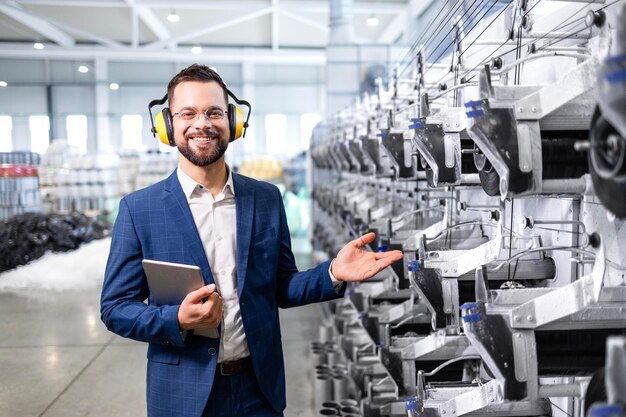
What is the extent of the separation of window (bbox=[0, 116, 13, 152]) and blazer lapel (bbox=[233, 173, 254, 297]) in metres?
9.97

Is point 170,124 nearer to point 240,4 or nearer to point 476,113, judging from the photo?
point 476,113

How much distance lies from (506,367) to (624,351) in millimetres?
636

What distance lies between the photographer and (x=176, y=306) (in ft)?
5.94

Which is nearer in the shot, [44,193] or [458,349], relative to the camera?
[458,349]

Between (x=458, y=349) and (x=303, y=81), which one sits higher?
(x=303, y=81)

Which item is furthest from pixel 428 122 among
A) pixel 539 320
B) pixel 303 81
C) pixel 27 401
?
pixel 303 81

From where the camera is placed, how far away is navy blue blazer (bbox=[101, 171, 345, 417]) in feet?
6.23

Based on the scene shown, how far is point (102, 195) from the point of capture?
11.8 m

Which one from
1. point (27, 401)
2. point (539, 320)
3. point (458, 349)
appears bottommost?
point (27, 401)

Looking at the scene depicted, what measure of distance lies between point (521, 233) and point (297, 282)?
907 millimetres

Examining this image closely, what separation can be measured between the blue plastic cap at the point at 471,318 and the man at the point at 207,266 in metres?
0.31

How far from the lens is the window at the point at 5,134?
36.9ft

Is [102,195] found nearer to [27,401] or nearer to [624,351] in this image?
[27,401]

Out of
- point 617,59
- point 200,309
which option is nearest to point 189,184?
point 200,309
